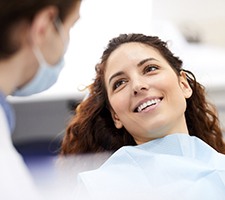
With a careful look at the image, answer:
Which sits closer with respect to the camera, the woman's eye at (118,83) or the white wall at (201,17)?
the woman's eye at (118,83)

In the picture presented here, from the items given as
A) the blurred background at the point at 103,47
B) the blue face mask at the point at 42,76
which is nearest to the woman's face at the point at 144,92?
the blurred background at the point at 103,47

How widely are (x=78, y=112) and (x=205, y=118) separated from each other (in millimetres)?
359

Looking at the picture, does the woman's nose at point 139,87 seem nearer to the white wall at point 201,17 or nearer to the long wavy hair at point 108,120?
the long wavy hair at point 108,120

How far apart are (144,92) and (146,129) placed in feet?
0.32

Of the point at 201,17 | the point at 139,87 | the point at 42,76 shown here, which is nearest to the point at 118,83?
the point at 139,87

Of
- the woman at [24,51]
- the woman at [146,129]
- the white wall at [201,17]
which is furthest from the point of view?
the white wall at [201,17]

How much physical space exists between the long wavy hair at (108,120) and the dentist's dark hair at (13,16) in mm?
542

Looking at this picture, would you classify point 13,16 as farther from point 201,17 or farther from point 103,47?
point 201,17

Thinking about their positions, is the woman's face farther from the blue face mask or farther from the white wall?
the white wall

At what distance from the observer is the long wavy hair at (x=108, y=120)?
1.28m

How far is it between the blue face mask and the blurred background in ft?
1.68

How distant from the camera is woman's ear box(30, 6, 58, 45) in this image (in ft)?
2.41

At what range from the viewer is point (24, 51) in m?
0.75

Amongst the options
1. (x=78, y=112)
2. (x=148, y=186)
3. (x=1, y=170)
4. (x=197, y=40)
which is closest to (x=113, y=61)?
(x=78, y=112)
